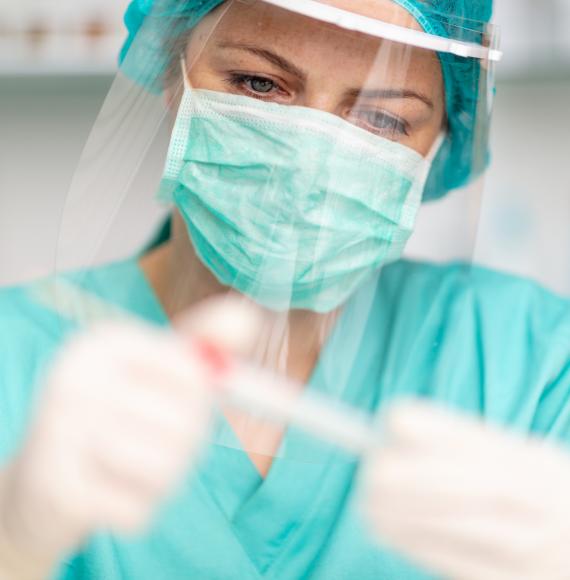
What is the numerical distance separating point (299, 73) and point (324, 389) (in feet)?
1.23

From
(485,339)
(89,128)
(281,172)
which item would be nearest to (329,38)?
(281,172)

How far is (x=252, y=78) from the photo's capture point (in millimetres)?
963

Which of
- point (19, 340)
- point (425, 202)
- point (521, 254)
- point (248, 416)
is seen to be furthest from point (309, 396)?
point (521, 254)

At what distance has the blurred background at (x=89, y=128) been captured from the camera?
169 cm

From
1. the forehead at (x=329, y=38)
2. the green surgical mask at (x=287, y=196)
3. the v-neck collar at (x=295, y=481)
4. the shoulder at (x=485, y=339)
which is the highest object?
the forehead at (x=329, y=38)

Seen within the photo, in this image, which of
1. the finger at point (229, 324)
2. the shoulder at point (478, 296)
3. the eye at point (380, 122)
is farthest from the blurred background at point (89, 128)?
the finger at point (229, 324)

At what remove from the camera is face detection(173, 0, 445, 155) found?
0.89 m

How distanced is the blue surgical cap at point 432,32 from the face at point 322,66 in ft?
0.05

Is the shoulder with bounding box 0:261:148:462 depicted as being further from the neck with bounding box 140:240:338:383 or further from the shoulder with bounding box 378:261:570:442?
the shoulder with bounding box 378:261:570:442

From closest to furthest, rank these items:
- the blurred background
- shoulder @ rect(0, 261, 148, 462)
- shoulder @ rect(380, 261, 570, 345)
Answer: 1. shoulder @ rect(0, 261, 148, 462)
2. shoulder @ rect(380, 261, 570, 345)
3. the blurred background

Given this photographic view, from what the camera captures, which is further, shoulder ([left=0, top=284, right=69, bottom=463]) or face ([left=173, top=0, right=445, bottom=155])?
shoulder ([left=0, top=284, right=69, bottom=463])

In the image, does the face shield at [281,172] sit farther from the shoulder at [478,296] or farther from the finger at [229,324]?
the shoulder at [478,296]

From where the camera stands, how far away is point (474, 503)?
2.53ft

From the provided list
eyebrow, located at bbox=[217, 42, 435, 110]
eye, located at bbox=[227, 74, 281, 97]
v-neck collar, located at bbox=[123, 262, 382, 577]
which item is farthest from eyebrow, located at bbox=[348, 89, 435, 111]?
v-neck collar, located at bbox=[123, 262, 382, 577]
